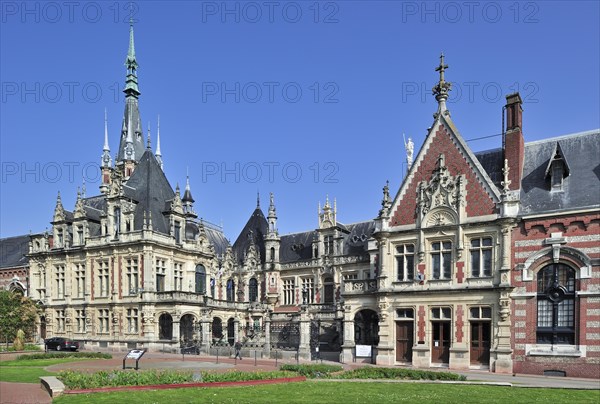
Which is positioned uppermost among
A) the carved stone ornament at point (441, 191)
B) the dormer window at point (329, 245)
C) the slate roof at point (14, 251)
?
the carved stone ornament at point (441, 191)

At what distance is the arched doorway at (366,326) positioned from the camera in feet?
146

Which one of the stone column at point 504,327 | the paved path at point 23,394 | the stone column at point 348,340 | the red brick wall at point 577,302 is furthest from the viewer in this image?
the stone column at point 348,340

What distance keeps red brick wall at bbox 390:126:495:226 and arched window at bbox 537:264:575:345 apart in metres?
5.04

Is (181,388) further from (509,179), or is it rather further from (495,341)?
(509,179)

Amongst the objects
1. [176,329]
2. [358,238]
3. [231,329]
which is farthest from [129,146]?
[358,238]

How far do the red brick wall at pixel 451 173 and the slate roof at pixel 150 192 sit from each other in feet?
87.0

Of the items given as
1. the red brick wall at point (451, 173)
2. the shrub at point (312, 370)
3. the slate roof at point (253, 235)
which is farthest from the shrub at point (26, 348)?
the red brick wall at point (451, 173)

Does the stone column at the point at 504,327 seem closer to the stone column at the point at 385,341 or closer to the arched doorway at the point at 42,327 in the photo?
the stone column at the point at 385,341

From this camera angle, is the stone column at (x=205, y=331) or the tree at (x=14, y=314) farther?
the tree at (x=14, y=314)

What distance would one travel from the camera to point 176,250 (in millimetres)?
53312

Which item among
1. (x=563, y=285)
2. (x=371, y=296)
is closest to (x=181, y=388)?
(x=371, y=296)

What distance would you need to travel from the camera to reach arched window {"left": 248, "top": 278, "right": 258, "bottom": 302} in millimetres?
61281

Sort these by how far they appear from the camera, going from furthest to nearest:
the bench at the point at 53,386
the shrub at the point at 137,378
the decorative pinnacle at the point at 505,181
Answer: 1. the decorative pinnacle at the point at 505,181
2. the shrub at the point at 137,378
3. the bench at the point at 53,386

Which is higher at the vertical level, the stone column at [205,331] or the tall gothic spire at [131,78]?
the tall gothic spire at [131,78]
